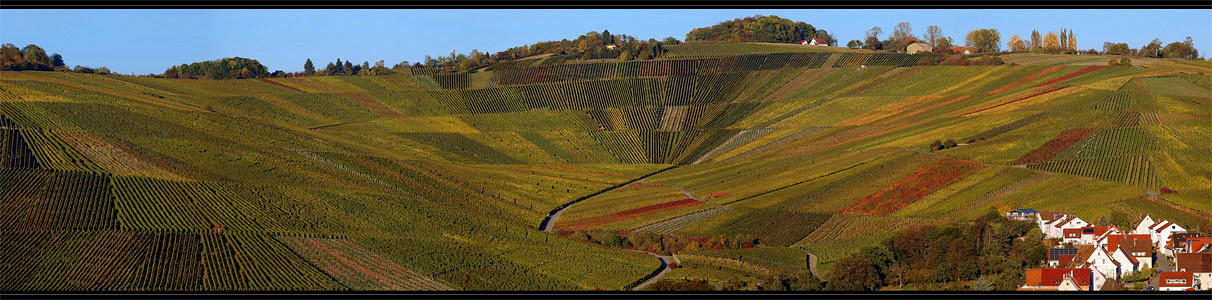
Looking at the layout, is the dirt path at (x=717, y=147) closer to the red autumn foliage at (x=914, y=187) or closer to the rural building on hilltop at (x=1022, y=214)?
the red autumn foliage at (x=914, y=187)

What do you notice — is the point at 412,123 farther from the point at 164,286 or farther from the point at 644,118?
the point at 164,286

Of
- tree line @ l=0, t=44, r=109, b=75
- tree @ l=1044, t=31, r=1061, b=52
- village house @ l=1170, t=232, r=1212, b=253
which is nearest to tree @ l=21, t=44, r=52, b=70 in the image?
tree line @ l=0, t=44, r=109, b=75

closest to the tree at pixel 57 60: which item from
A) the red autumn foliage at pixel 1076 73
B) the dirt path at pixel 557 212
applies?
the dirt path at pixel 557 212

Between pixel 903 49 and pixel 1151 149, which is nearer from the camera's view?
pixel 1151 149

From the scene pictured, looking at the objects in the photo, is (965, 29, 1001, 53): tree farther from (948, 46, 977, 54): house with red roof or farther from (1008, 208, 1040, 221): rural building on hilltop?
(1008, 208, 1040, 221): rural building on hilltop

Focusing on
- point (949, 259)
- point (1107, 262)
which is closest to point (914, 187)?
point (949, 259)

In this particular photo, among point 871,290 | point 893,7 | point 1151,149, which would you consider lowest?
point 871,290

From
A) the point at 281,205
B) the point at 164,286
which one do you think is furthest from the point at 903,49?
the point at 164,286
